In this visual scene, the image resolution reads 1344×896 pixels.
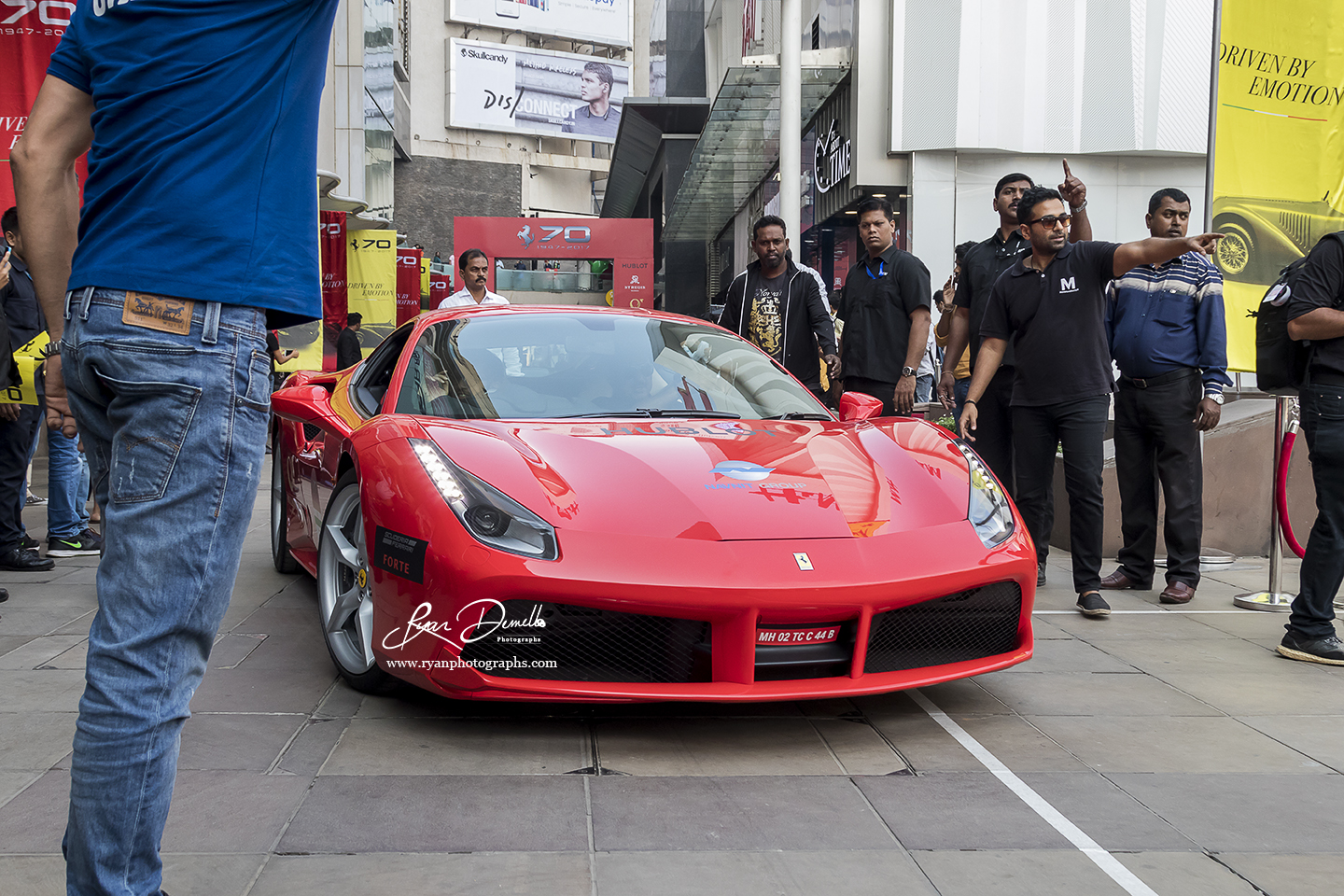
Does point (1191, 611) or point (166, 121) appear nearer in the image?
point (166, 121)

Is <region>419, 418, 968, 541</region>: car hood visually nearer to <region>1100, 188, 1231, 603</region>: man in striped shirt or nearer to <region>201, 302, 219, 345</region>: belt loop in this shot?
<region>201, 302, 219, 345</region>: belt loop

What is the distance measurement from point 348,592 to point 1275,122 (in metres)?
5.03

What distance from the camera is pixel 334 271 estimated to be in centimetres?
1881

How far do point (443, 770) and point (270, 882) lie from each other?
70cm

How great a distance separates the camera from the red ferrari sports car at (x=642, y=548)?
297 cm

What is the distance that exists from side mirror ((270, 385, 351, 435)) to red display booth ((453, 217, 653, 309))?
19.1 m

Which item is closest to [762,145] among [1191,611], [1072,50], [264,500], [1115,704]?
[1072,50]

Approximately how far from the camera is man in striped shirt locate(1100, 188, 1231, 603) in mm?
5520

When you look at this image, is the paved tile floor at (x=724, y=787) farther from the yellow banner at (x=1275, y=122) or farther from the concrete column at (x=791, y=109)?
the concrete column at (x=791, y=109)

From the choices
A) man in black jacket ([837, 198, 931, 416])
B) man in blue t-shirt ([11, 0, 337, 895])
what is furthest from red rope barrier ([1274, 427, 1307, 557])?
man in blue t-shirt ([11, 0, 337, 895])

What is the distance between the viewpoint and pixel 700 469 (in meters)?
3.39

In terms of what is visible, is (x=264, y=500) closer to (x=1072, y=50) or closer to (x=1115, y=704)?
(x=1115, y=704)

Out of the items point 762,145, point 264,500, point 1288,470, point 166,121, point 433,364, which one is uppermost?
point 762,145

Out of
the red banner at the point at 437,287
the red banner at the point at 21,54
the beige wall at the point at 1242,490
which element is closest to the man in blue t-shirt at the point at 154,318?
the beige wall at the point at 1242,490
